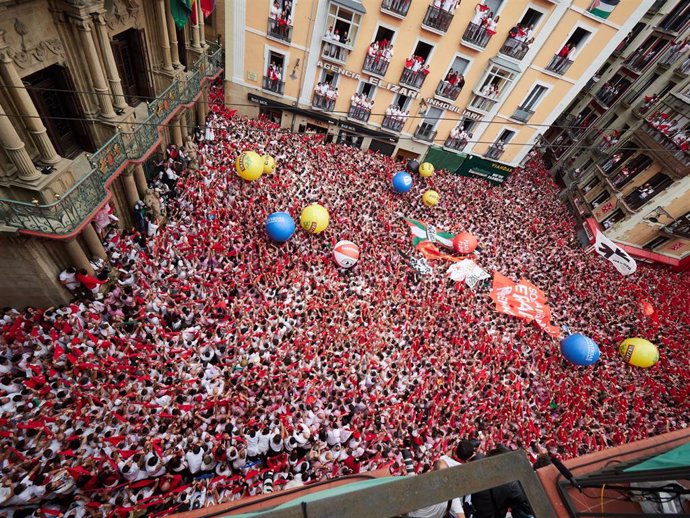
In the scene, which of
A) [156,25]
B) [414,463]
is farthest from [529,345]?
[156,25]

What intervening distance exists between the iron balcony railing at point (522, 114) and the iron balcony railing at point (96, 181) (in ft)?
57.6

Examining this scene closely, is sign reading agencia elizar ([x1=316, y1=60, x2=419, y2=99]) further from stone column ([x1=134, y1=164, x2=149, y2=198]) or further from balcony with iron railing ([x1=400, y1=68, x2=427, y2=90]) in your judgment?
stone column ([x1=134, y1=164, x2=149, y2=198])

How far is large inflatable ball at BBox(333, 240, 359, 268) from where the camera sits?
12.8 m

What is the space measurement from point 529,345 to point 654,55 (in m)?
23.4

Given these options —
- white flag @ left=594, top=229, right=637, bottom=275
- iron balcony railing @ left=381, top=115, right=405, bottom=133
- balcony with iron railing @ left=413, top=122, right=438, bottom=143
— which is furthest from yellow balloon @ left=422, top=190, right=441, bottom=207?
white flag @ left=594, top=229, right=637, bottom=275

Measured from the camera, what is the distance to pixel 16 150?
7309 millimetres

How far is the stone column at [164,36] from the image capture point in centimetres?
1144

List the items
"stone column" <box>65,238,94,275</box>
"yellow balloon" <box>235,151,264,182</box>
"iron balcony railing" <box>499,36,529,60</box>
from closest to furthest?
"stone column" <box>65,238,94,275</box> → "yellow balloon" <box>235,151,264,182</box> → "iron balcony railing" <box>499,36,529,60</box>

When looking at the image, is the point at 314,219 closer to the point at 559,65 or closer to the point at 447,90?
the point at 447,90

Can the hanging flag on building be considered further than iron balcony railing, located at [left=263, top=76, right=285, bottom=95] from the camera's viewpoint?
No

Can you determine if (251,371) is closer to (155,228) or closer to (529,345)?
(155,228)

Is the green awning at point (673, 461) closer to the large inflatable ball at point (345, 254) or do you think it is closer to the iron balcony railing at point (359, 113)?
the large inflatable ball at point (345, 254)

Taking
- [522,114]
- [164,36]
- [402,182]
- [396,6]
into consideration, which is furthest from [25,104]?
[522,114]

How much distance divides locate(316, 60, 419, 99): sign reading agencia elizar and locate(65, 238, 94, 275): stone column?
1459 cm
